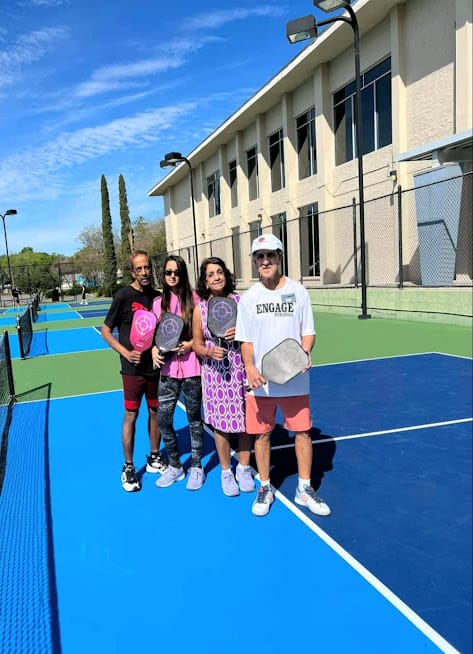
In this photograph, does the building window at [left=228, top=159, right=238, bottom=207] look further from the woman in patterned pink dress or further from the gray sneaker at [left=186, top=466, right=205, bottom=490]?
the gray sneaker at [left=186, top=466, right=205, bottom=490]

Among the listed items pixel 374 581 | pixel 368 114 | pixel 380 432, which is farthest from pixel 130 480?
pixel 368 114

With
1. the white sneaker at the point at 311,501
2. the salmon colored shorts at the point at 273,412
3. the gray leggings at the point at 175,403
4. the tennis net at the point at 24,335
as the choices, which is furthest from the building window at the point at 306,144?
the white sneaker at the point at 311,501

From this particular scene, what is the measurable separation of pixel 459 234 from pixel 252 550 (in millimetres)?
12963

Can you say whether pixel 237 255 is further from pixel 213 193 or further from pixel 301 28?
pixel 301 28

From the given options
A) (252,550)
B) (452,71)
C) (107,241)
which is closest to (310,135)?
(452,71)

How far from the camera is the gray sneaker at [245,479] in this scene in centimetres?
425

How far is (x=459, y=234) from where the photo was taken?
1420cm

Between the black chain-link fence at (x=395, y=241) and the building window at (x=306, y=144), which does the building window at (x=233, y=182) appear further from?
the building window at (x=306, y=144)

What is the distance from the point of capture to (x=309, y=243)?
24094 millimetres

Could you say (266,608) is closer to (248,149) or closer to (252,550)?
(252,550)

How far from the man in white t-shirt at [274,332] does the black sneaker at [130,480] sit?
1.13 meters

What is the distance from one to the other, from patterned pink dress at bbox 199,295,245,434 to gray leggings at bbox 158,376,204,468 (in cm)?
26

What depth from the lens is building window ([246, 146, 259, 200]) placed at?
3038cm

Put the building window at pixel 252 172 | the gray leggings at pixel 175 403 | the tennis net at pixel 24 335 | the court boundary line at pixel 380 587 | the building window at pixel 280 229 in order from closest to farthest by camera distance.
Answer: the court boundary line at pixel 380 587
the gray leggings at pixel 175 403
the tennis net at pixel 24 335
the building window at pixel 280 229
the building window at pixel 252 172
